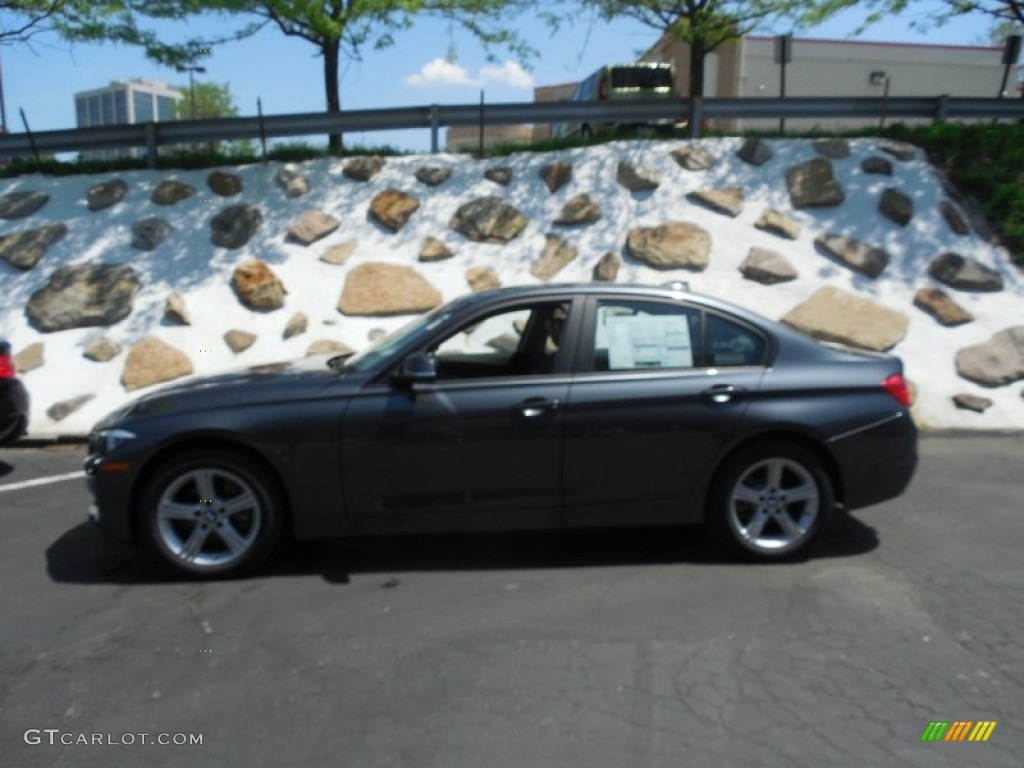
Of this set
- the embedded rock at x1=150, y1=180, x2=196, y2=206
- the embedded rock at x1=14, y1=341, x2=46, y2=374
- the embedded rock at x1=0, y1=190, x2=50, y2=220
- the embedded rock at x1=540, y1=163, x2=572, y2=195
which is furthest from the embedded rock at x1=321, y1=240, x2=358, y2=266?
the embedded rock at x1=0, y1=190, x2=50, y2=220

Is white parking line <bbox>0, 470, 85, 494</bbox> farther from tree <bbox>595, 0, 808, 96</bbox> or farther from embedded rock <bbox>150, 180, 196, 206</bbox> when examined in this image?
tree <bbox>595, 0, 808, 96</bbox>

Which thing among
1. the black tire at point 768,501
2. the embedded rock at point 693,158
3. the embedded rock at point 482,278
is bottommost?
the black tire at point 768,501

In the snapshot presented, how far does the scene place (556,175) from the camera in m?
11.4

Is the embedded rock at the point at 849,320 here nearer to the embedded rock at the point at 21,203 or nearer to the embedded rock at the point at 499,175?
the embedded rock at the point at 499,175

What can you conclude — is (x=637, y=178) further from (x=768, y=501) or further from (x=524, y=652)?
(x=524, y=652)

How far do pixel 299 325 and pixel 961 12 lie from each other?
9.62m

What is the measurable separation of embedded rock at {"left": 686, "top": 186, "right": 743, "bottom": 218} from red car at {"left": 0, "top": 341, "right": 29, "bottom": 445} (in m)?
7.31

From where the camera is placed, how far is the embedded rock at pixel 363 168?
37.9 ft

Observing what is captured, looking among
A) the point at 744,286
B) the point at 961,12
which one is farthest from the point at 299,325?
the point at 961,12

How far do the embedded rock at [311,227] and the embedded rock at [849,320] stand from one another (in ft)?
17.1

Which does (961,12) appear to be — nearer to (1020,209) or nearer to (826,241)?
(1020,209)

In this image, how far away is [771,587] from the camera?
469 centimetres

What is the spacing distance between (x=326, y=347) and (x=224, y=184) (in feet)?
11.0

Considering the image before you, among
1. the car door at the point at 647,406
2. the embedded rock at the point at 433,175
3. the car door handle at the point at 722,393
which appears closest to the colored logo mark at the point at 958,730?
the car door at the point at 647,406
